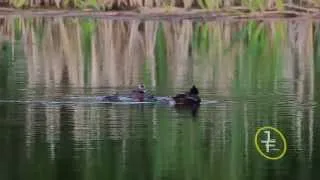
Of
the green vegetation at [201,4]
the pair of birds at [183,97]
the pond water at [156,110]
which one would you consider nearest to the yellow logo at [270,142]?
the pond water at [156,110]

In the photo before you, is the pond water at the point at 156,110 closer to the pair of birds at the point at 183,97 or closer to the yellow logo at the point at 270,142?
the yellow logo at the point at 270,142

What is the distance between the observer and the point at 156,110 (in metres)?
26.1

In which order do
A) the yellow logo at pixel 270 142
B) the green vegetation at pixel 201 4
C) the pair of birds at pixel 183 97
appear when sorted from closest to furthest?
the yellow logo at pixel 270 142
the pair of birds at pixel 183 97
the green vegetation at pixel 201 4

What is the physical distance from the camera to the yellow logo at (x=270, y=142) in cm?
2123

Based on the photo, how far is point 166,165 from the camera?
66.6 feet

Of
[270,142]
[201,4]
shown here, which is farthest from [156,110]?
A: [201,4]

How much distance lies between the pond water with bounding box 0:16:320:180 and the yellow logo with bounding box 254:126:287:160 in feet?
0.50

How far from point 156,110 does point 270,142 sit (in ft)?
13.6

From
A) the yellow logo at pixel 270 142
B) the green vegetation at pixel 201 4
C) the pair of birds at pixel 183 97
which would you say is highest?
the green vegetation at pixel 201 4

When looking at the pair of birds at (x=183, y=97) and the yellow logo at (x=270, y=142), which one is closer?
the yellow logo at (x=270, y=142)

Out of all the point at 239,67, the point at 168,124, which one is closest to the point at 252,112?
the point at 168,124

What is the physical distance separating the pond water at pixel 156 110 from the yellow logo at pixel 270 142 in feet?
0.50

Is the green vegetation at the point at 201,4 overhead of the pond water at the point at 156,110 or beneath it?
overhead

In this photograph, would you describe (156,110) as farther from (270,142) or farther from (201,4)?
(201,4)
